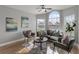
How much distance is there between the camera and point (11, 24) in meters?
3.40

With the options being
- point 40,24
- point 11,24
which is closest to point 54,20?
point 40,24

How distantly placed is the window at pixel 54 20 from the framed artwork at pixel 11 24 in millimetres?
1163

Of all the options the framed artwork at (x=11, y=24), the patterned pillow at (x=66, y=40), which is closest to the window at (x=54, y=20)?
the patterned pillow at (x=66, y=40)

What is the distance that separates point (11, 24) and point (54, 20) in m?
1.50

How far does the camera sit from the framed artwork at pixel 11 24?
324 cm

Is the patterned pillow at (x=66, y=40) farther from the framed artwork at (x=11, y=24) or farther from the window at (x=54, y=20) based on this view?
the framed artwork at (x=11, y=24)

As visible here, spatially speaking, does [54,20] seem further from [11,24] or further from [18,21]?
[11,24]

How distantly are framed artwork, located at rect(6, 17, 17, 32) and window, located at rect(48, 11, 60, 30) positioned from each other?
1.16m

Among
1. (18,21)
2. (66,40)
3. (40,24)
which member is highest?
(18,21)

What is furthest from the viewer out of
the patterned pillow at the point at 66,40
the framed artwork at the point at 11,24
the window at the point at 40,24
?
the patterned pillow at the point at 66,40

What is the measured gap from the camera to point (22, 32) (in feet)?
10.7

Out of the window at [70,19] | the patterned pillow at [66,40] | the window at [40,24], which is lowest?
the patterned pillow at [66,40]
